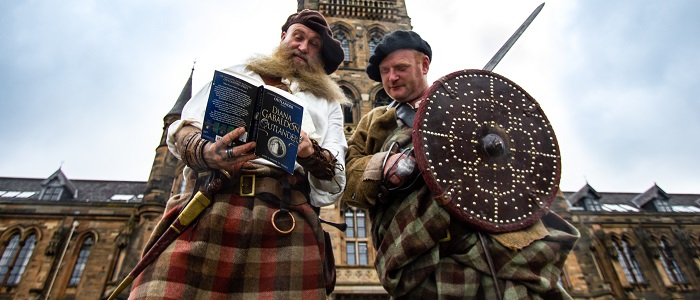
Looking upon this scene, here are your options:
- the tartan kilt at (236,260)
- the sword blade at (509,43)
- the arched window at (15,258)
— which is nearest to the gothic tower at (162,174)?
the arched window at (15,258)

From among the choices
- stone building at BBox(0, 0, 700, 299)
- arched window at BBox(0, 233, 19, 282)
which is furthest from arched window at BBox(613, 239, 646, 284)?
arched window at BBox(0, 233, 19, 282)

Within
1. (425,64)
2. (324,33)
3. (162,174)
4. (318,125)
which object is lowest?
(318,125)

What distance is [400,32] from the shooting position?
100 inches

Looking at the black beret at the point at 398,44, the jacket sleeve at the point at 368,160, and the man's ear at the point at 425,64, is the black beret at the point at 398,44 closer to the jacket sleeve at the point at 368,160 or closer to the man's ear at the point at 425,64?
the man's ear at the point at 425,64

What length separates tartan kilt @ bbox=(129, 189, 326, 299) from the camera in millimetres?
1485

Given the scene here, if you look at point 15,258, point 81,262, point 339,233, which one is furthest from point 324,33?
point 15,258

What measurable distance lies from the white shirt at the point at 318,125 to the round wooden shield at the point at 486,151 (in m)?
0.50

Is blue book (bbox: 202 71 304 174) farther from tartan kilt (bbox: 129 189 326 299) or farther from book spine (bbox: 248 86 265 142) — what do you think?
tartan kilt (bbox: 129 189 326 299)

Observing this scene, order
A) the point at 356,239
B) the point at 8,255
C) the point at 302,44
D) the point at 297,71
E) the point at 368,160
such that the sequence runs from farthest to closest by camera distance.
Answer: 1. the point at 8,255
2. the point at 356,239
3. the point at 302,44
4. the point at 297,71
5. the point at 368,160

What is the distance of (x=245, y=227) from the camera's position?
5.49 ft

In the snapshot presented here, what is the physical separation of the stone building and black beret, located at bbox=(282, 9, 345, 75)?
314 inches

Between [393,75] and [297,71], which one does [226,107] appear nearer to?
[297,71]

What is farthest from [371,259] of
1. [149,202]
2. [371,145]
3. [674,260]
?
[674,260]

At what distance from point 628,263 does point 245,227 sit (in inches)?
973
